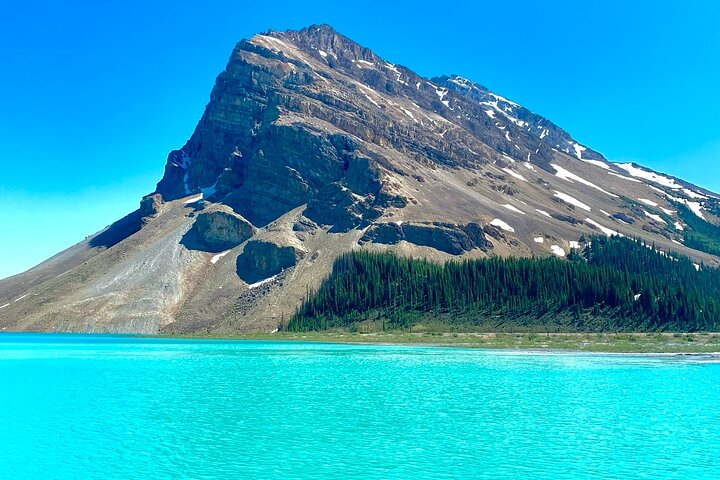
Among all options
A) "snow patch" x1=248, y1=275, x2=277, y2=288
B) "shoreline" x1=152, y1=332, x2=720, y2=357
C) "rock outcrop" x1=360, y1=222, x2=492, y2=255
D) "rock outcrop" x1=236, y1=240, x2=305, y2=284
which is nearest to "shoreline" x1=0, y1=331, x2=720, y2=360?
"shoreline" x1=152, y1=332, x2=720, y2=357

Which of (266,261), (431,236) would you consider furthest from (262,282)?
(431,236)

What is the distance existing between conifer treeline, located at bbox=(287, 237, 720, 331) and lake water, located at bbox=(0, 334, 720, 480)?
75720 millimetres

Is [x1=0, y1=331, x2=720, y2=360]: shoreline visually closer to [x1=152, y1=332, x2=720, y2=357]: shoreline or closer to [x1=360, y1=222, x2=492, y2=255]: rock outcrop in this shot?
[x1=152, y1=332, x2=720, y2=357]: shoreline

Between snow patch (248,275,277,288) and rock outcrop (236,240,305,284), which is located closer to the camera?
snow patch (248,275,277,288)

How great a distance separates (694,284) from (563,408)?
6811 inches

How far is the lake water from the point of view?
2572 centimetres

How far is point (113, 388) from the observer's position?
162 ft

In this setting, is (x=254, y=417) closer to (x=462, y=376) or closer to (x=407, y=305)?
(x=462, y=376)

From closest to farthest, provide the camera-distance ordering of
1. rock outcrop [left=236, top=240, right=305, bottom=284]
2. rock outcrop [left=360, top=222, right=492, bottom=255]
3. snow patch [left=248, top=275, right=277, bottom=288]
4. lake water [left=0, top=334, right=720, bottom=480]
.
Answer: lake water [left=0, top=334, right=720, bottom=480] < snow patch [left=248, top=275, right=277, bottom=288] < rock outcrop [left=236, top=240, right=305, bottom=284] < rock outcrop [left=360, top=222, right=492, bottom=255]

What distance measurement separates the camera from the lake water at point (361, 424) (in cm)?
2572

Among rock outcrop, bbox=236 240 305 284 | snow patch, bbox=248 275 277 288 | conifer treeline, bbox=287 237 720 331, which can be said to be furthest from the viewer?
rock outcrop, bbox=236 240 305 284

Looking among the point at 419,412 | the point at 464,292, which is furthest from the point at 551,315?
the point at 419,412

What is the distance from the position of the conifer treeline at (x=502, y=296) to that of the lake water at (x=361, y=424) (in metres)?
75.7

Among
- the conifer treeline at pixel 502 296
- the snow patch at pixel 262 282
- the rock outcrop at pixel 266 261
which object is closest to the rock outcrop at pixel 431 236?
the conifer treeline at pixel 502 296
